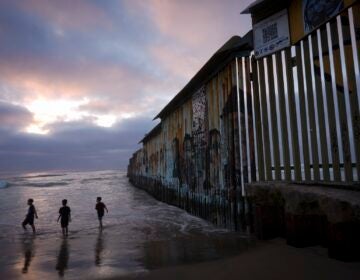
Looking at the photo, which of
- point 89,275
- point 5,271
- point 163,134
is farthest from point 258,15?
point 163,134

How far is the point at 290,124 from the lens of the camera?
7668 millimetres

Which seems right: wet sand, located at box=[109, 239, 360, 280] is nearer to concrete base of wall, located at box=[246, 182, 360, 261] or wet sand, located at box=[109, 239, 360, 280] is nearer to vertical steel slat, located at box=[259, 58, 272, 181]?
concrete base of wall, located at box=[246, 182, 360, 261]

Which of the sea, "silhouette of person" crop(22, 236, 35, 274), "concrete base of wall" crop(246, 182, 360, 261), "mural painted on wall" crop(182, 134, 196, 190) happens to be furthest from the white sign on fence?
"silhouette of person" crop(22, 236, 35, 274)

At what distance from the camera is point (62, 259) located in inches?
329

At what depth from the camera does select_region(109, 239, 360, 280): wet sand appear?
498 cm

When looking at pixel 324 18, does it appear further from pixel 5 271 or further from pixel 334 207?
pixel 5 271

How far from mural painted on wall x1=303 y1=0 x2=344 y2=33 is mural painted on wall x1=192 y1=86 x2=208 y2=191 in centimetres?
551

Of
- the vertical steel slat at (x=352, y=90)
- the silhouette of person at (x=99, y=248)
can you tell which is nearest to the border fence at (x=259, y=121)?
the vertical steel slat at (x=352, y=90)

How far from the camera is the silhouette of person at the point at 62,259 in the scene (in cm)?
727

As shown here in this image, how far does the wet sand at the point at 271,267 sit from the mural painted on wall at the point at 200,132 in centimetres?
564

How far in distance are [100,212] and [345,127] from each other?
33.2ft

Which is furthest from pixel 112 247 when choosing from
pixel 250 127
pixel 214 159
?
pixel 250 127

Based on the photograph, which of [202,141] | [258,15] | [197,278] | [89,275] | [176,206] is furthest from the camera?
[176,206]

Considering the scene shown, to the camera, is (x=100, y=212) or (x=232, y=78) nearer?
(x=232, y=78)
